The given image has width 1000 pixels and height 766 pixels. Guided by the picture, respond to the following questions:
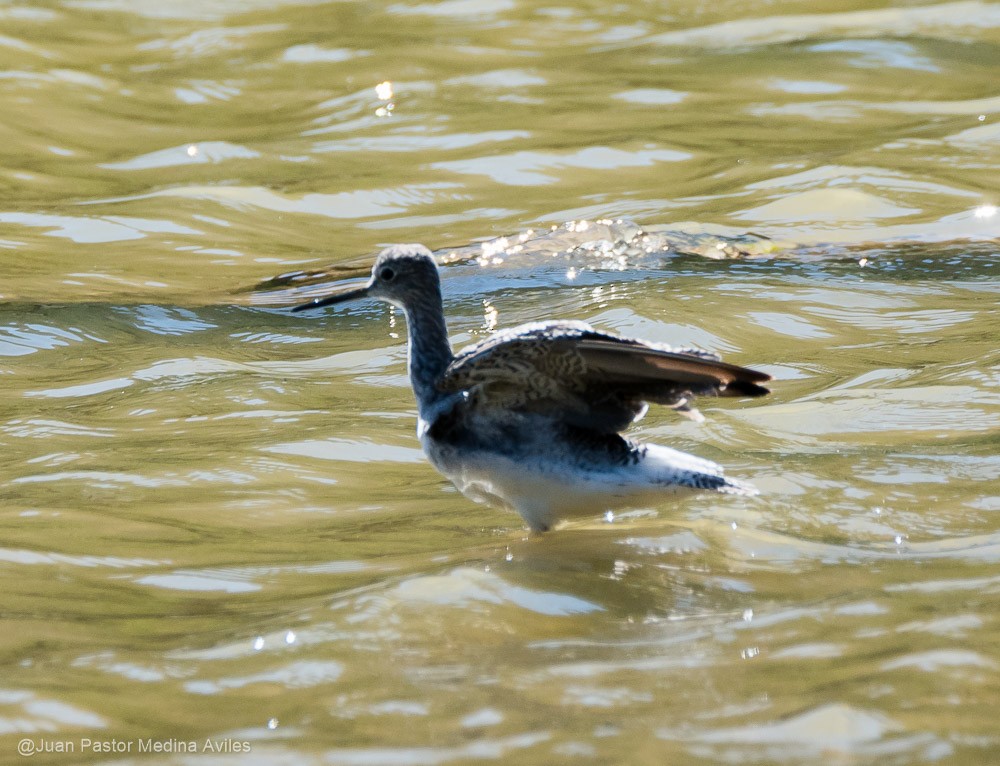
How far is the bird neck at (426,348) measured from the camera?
23.4ft

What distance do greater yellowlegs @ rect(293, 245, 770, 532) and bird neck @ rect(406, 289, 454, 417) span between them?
0.10m

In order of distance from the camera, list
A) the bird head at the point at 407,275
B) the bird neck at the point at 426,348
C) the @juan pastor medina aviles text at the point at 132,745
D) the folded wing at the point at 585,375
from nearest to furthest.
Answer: the @juan pastor medina aviles text at the point at 132,745 → the folded wing at the point at 585,375 → the bird neck at the point at 426,348 → the bird head at the point at 407,275

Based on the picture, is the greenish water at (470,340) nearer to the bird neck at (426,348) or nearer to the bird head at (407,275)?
the bird neck at (426,348)

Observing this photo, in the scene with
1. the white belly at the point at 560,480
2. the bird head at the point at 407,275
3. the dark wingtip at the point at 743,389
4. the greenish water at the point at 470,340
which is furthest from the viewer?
the bird head at the point at 407,275

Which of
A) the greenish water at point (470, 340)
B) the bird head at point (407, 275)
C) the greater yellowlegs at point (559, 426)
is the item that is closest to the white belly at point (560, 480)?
the greater yellowlegs at point (559, 426)

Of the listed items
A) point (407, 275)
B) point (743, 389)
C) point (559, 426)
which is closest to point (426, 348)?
point (407, 275)

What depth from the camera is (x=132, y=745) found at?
469 centimetres

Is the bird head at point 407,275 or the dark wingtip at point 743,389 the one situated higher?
the bird head at point 407,275

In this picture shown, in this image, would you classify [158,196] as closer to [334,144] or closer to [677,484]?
[334,144]

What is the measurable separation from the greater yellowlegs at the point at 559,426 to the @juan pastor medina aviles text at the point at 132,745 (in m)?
2.17

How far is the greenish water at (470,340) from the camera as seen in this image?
491cm

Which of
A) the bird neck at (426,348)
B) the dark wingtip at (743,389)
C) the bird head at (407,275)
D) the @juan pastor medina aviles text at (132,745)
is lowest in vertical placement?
the @juan pastor medina aviles text at (132,745)

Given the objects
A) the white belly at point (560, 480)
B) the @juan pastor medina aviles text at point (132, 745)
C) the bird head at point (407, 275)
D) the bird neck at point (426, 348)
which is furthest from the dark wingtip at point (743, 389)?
the @juan pastor medina aviles text at point (132, 745)

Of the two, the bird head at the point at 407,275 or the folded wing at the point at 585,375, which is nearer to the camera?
the folded wing at the point at 585,375
